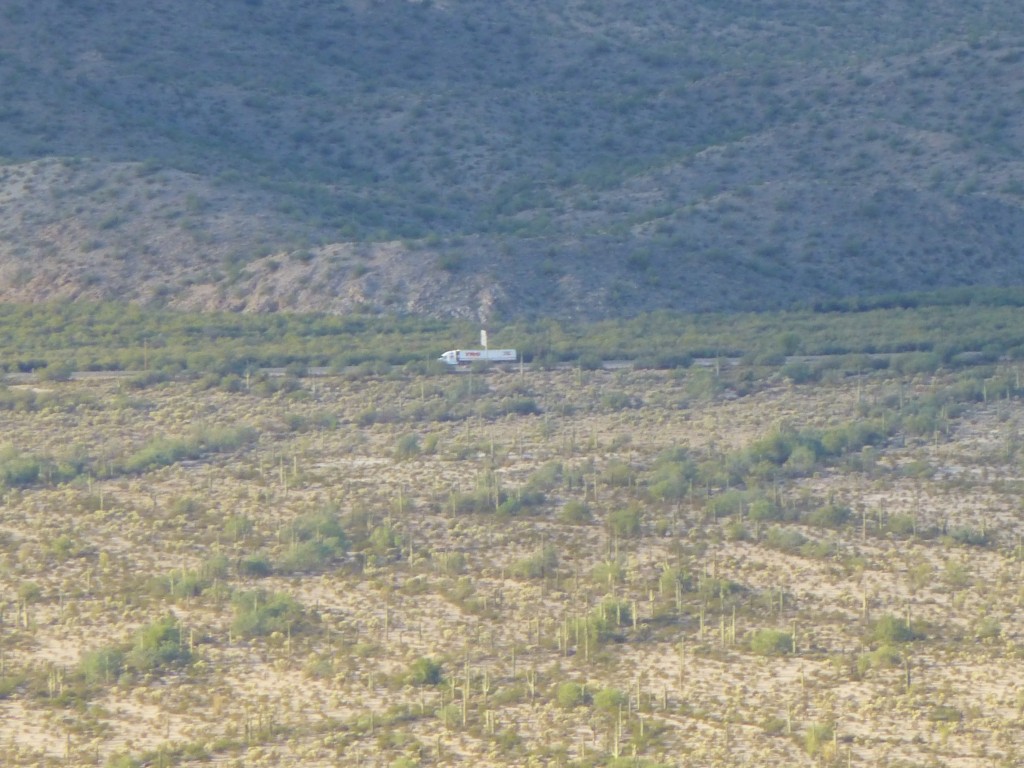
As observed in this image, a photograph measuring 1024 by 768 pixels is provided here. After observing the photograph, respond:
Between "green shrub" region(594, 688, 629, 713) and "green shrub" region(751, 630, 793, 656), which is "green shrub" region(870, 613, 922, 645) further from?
"green shrub" region(594, 688, 629, 713)

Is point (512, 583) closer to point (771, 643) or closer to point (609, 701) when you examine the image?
point (771, 643)

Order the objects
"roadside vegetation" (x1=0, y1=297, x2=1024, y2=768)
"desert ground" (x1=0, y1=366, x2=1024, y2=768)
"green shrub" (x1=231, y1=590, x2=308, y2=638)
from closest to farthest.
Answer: "desert ground" (x1=0, y1=366, x2=1024, y2=768) → "roadside vegetation" (x1=0, y1=297, x2=1024, y2=768) → "green shrub" (x1=231, y1=590, x2=308, y2=638)

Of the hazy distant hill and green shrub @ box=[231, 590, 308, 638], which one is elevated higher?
the hazy distant hill

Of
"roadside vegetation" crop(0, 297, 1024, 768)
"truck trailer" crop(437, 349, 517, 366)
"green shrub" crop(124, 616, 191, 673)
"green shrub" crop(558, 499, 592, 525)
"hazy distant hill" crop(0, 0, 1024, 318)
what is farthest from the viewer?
"hazy distant hill" crop(0, 0, 1024, 318)

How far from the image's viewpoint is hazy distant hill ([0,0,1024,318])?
61438mm

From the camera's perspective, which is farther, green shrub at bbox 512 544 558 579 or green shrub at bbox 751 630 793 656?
green shrub at bbox 512 544 558 579

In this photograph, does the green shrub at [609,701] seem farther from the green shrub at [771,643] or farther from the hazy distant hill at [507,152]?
the hazy distant hill at [507,152]

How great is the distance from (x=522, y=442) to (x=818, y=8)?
6270 cm

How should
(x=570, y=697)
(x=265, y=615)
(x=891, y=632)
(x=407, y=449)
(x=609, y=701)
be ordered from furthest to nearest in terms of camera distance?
(x=407, y=449)
(x=265, y=615)
(x=891, y=632)
(x=570, y=697)
(x=609, y=701)

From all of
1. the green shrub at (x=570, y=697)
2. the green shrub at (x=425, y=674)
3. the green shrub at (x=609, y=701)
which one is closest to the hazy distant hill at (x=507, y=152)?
the green shrub at (x=425, y=674)

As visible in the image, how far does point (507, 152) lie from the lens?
78000 mm

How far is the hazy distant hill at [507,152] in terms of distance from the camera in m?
61.4

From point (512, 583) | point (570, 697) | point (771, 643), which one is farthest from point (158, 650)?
point (771, 643)

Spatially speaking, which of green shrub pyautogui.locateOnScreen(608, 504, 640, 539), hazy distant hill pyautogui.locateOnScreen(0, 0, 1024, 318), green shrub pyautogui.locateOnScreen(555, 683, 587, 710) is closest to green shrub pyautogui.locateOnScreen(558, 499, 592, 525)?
green shrub pyautogui.locateOnScreen(608, 504, 640, 539)
